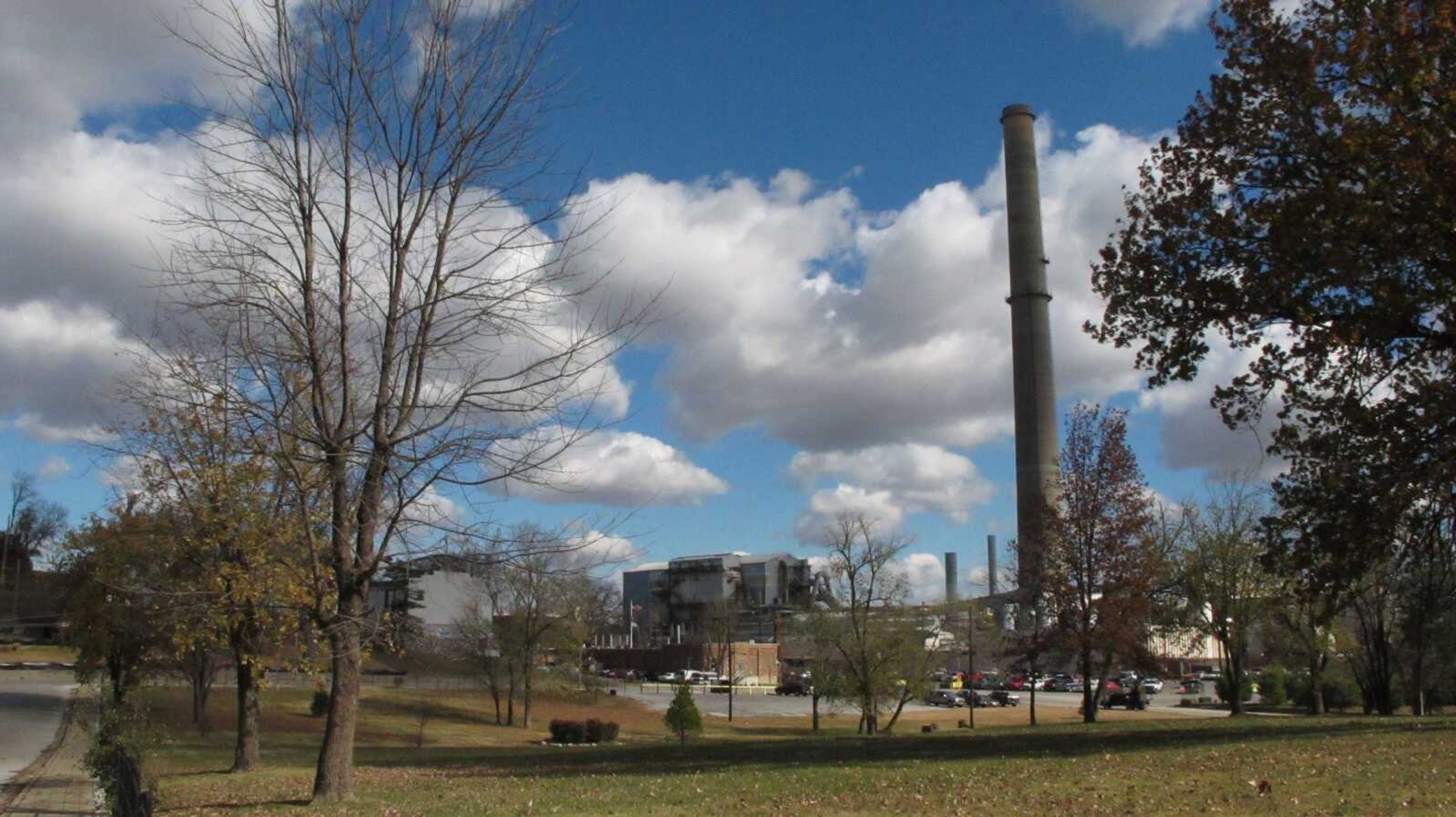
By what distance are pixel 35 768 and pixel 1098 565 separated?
28.9m

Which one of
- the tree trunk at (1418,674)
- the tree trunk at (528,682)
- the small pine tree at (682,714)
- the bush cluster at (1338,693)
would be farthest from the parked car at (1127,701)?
the small pine tree at (682,714)

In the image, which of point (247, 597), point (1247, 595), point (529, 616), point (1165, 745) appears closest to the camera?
point (247, 597)

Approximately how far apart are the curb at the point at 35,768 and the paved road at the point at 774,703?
1364 inches

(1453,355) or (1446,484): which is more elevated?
(1453,355)

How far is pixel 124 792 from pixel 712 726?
46476 millimetres

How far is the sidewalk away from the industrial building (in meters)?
74.2

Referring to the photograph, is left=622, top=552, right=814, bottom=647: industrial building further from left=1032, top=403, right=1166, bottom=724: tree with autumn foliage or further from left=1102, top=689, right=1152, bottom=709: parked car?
left=1032, top=403, right=1166, bottom=724: tree with autumn foliage

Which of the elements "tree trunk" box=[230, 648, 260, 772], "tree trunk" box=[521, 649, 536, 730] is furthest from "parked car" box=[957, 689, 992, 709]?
"tree trunk" box=[230, 648, 260, 772]

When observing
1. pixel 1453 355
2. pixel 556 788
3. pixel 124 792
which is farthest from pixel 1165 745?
pixel 124 792

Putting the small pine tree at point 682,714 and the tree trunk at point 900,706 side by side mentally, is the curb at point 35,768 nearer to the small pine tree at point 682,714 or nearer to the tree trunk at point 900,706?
the small pine tree at point 682,714

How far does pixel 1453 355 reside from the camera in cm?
1670

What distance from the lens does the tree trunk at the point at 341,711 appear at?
13.3 metres

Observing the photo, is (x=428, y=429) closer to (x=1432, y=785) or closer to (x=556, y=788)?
(x=556, y=788)

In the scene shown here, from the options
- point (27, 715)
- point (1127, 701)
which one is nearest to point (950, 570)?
point (1127, 701)
